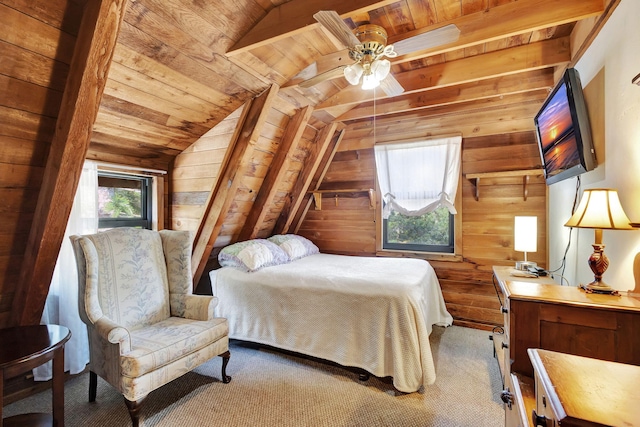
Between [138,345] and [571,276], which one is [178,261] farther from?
[571,276]

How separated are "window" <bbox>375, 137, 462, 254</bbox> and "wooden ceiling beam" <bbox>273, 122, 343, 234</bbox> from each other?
0.69 metres

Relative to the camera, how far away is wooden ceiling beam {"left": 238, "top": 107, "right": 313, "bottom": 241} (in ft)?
10.1

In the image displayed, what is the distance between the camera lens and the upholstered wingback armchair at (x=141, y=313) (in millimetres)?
1794

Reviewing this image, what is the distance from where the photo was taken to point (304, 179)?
12.8 feet

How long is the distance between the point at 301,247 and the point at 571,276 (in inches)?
104

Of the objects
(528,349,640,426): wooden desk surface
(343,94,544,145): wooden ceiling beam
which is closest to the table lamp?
(528,349,640,426): wooden desk surface

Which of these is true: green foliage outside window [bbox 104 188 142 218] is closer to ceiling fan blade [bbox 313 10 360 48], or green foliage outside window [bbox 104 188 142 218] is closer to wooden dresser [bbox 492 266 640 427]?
ceiling fan blade [bbox 313 10 360 48]

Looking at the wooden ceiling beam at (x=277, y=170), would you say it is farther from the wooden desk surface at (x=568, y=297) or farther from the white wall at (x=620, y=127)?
the wooden desk surface at (x=568, y=297)

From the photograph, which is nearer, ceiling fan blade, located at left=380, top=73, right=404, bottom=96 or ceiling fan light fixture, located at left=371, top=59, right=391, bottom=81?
ceiling fan light fixture, located at left=371, top=59, right=391, bottom=81

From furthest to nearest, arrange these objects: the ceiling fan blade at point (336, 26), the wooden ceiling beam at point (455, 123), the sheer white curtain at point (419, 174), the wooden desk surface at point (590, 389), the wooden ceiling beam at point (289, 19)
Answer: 1. the sheer white curtain at point (419, 174)
2. the wooden ceiling beam at point (455, 123)
3. the wooden ceiling beam at point (289, 19)
4. the ceiling fan blade at point (336, 26)
5. the wooden desk surface at point (590, 389)

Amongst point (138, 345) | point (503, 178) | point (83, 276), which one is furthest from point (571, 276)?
point (83, 276)

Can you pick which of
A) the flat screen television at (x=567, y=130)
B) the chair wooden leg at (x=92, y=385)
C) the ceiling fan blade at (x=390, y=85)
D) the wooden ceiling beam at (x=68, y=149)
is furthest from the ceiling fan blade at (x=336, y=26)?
the chair wooden leg at (x=92, y=385)

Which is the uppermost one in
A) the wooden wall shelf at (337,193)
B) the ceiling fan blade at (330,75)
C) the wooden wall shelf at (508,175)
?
the ceiling fan blade at (330,75)

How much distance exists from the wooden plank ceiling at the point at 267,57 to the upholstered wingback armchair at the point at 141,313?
0.93 meters
